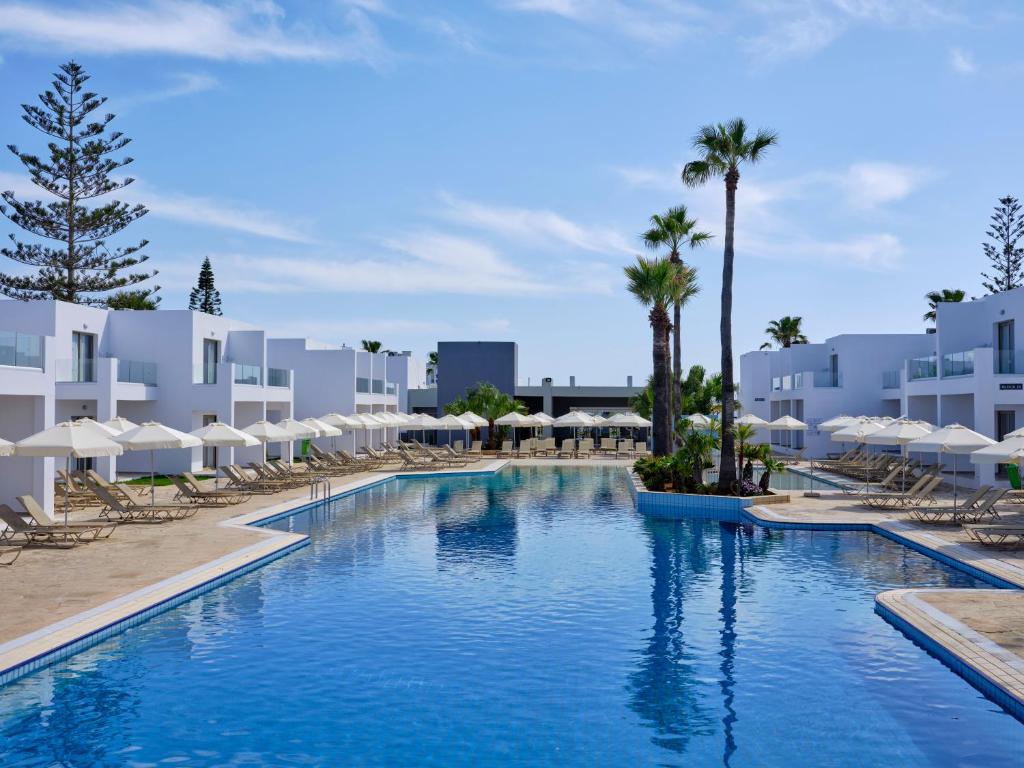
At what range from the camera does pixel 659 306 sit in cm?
2925

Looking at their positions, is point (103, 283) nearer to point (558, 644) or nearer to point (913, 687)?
point (558, 644)

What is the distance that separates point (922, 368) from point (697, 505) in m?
13.8

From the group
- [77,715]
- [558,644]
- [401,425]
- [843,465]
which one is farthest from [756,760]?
[401,425]

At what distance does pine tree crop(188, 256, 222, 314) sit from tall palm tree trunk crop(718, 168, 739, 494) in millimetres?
44897

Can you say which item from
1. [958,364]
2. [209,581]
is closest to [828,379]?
[958,364]

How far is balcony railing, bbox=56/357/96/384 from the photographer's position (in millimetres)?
25906

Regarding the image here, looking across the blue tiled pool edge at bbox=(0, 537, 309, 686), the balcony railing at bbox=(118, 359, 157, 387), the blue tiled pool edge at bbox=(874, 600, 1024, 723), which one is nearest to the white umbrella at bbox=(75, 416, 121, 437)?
the blue tiled pool edge at bbox=(0, 537, 309, 686)

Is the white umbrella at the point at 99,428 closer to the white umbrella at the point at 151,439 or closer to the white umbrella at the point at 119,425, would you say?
the white umbrella at the point at 119,425

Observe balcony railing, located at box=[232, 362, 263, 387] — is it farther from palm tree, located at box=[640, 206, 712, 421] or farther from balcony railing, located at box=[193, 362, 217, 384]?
palm tree, located at box=[640, 206, 712, 421]

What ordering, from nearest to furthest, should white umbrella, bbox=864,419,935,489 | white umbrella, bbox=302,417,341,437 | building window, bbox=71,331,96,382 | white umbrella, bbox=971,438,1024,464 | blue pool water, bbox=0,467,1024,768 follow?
blue pool water, bbox=0,467,1024,768
white umbrella, bbox=971,438,1024,464
white umbrella, bbox=864,419,935,489
building window, bbox=71,331,96,382
white umbrella, bbox=302,417,341,437

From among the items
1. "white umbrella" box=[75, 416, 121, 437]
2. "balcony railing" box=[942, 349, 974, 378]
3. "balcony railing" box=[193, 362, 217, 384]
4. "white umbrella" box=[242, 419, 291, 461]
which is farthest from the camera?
"balcony railing" box=[193, 362, 217, 384]

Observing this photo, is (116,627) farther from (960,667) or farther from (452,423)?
(452,423)

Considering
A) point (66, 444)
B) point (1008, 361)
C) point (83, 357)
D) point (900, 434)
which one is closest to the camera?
point (66, 444)

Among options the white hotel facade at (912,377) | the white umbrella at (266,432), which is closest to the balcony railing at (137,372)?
the white umbrella at (266,432)
